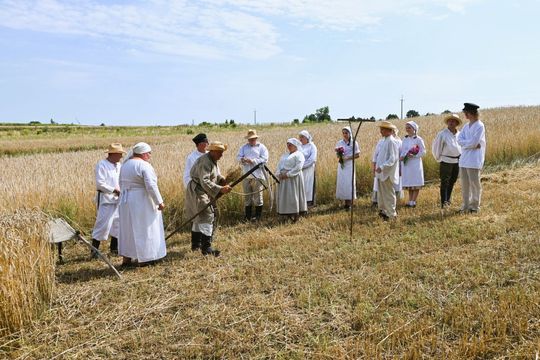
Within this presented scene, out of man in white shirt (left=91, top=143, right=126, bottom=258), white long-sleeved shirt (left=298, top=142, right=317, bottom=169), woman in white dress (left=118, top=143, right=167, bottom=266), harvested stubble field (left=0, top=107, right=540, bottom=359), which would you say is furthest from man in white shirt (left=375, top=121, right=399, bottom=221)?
man in white shirt (left=91, top=143, right=126, bottom=258)

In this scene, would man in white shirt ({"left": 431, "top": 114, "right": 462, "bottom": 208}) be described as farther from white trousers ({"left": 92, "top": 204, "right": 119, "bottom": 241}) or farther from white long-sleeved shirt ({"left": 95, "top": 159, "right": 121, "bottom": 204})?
white trousers ({"left": 92, "top": 204, "right": 119, "bottom": 241})

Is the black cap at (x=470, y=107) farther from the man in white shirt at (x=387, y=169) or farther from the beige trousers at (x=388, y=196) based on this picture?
the beige trousers at (x=388, y=196)

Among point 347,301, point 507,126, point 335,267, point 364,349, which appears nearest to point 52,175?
point 335,267

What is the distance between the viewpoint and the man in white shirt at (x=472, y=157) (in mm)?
7554

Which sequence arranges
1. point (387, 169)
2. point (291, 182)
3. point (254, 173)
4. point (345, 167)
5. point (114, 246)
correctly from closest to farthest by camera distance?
1. point (114, 246)
2. point (387, 169)
3. point (291, 182)
4. point (254, 173)
5. point (345, 167)

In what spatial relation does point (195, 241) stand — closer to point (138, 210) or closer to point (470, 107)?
point (138, 210)

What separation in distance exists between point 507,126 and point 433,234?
1209 cm

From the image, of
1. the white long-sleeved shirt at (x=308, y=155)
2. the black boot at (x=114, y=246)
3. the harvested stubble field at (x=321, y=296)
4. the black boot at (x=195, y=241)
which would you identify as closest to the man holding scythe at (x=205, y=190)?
the black boot at (x=195, y=241)

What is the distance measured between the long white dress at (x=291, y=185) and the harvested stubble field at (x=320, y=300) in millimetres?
1165

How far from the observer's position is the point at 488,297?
14.4 ft

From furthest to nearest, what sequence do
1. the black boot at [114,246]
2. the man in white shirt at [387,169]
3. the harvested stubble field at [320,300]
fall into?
the man in white shirt at [387,169]
the black boot at [114,246]
the harvested stubble field at [320,300]

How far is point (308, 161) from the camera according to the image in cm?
921

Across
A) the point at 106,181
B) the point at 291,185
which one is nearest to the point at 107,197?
the point at 106,181

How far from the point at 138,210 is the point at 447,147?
5.80m
